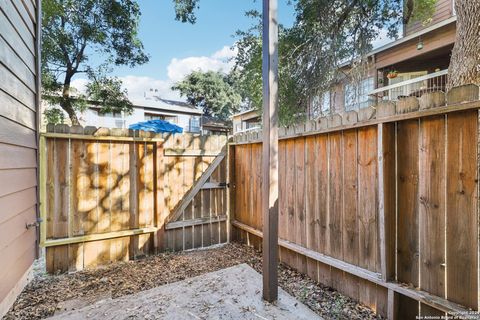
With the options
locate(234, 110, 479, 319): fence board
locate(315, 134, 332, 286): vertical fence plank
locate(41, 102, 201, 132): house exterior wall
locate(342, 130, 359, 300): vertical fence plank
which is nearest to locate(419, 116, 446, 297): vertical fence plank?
locate(234, 110, 479, 319): fence board

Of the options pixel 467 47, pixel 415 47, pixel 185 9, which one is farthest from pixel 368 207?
pixel 415 47

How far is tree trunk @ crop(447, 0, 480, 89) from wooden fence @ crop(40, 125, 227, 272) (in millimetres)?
2881

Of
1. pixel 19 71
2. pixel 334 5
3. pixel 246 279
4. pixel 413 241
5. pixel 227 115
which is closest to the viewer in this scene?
pixel 413 241

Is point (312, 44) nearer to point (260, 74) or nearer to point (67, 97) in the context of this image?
point (260, 74)

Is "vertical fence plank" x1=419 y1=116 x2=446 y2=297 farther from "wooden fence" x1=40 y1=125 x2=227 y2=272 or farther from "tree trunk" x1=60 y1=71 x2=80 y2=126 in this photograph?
"tree trunk" x1=60 y1=71 x2=80 y2=126

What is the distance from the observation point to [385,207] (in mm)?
1882

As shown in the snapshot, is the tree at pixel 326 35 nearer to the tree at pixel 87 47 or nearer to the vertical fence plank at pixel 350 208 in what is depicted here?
the vertical fence plank at pixel 350 208

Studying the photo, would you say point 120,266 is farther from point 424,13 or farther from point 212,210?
point 424,13

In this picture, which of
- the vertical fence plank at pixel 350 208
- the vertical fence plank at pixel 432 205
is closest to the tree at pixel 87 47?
the vertical fence plank at pixel 350 208

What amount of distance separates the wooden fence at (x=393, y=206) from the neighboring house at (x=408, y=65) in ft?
5.87

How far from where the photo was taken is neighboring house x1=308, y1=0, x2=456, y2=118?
443cm

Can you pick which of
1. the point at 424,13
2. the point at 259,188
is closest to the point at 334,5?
the point at 424,13

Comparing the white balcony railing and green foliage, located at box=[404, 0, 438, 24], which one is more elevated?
green foliage, located at box=[404, 0, 438, 24]

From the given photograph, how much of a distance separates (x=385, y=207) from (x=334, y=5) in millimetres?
2862
